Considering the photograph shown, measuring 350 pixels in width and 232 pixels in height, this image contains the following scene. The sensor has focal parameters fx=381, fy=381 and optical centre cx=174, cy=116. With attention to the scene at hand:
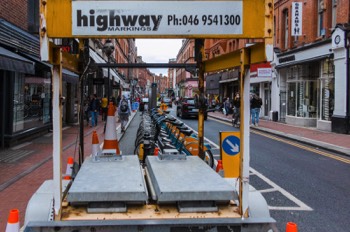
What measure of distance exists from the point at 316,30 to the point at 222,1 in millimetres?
20561

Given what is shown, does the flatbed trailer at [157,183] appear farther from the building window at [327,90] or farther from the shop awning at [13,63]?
the building window at [327,90]

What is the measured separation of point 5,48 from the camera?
11234 mm

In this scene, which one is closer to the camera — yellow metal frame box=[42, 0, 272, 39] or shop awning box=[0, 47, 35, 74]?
yellow metal frame box=[42, 0, 272, 39]

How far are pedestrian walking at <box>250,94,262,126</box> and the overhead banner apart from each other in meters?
18.4

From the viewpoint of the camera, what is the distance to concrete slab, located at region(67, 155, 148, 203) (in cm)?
289

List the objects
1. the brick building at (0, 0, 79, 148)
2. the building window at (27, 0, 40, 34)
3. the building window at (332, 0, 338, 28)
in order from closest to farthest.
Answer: the brick building at (0, 0, 79, 148)
the building window at (27, 0, 40, 34)
the building window at (332, 0, 338, 28)

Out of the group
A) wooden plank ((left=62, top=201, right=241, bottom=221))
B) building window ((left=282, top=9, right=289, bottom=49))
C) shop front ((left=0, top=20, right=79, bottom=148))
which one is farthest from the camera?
building window ((left=282, top=9, right=289, bottom=49))

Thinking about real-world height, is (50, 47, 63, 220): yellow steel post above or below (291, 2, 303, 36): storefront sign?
below

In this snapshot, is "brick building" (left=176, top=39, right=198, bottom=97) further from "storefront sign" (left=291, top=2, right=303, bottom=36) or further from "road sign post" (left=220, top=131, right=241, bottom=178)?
"storefront sign" (left=291, top=2, right=303, bottom=36)

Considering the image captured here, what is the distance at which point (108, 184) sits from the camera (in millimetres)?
3107

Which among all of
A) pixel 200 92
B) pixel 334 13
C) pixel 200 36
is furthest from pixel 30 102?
pixel 334 13

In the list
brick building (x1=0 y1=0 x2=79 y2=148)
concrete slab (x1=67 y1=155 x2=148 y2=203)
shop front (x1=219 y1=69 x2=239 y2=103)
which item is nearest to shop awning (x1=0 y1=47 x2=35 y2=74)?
brick building (x1=0 y1=0 x2=79 y2=148)

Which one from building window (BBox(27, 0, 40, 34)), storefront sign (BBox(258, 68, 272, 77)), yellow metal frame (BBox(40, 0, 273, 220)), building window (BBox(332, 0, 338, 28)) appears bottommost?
yellow metal frame (BBox(40, 0, 273, 220))

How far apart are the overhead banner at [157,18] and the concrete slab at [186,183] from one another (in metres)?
1.22
